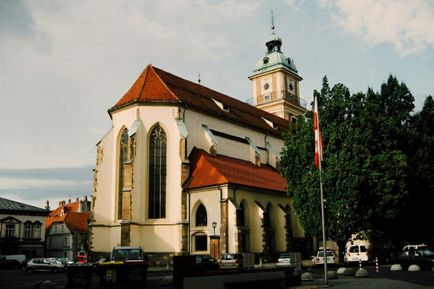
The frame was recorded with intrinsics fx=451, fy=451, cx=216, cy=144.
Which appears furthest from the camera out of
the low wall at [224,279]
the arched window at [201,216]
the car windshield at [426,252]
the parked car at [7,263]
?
the parked car at [7,263]

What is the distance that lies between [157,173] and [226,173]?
5.94 metres

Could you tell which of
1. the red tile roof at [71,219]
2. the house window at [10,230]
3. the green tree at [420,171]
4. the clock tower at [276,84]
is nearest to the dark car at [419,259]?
the green tree at [420,171]

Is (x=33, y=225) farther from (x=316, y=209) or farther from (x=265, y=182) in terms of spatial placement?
(x=316, y=209)

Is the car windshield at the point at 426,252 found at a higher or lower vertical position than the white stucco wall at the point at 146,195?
lower

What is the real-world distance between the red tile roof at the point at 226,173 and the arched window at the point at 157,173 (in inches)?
97.5

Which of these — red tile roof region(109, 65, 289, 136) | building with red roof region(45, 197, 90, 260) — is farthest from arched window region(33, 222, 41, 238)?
red tile roof region(109, 65, 289, 136)

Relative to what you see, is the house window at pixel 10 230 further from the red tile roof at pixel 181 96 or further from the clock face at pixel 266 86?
the clock face at pixel 266 86

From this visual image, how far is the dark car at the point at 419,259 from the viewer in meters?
28.1

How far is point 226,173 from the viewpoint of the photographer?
37406 mm

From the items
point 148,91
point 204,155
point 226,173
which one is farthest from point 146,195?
point 148,91

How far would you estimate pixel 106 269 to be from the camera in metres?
19.1

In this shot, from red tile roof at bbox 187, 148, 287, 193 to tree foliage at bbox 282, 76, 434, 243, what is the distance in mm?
6312

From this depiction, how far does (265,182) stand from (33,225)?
108ft

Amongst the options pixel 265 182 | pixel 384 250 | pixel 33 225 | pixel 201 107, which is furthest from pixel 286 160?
pixel 33 225
